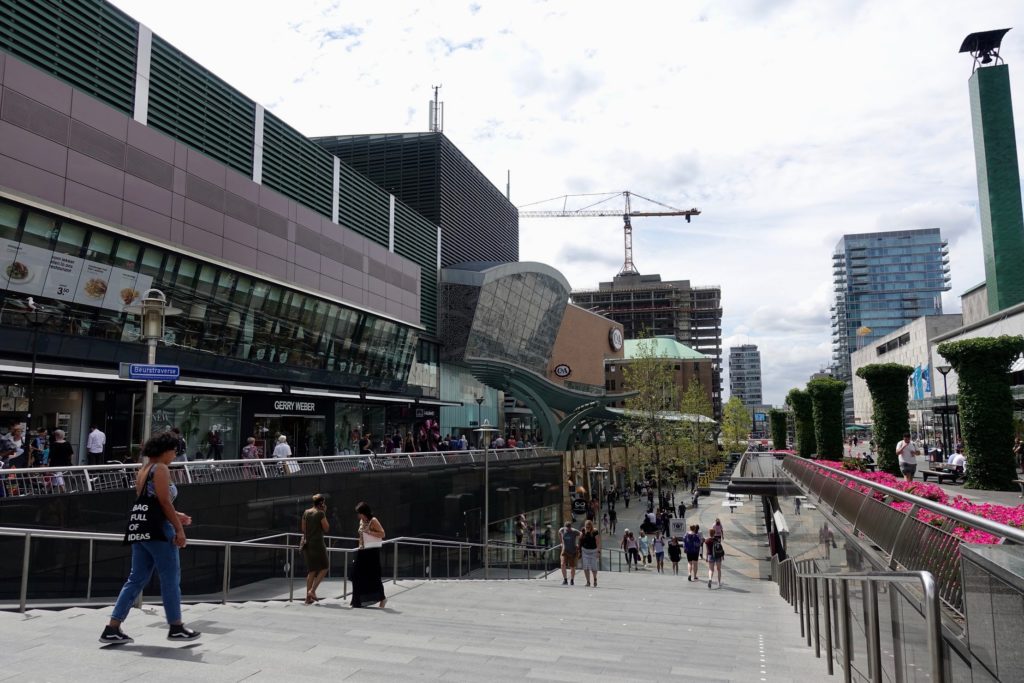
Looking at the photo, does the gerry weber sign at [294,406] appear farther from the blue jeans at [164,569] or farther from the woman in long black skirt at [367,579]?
the blue jeans at [164,569]

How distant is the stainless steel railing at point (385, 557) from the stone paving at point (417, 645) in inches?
36.3

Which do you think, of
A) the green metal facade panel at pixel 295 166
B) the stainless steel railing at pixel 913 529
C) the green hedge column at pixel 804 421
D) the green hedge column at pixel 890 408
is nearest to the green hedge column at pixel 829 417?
the green hedge column at pixel 890 408

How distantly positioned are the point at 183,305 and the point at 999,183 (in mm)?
84621

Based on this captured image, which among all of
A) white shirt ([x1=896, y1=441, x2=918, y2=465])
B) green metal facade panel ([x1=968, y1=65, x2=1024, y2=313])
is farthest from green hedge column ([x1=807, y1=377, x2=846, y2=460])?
green metal facade panel ([x1=968, y1=65, x2=1024, y2=313])

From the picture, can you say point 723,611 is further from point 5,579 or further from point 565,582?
point 5,579

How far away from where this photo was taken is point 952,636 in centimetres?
300

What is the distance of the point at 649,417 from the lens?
50375 mm

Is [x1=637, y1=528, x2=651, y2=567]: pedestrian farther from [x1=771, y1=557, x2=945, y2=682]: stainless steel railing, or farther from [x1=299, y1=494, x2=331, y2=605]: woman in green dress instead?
[x1=771, y1=557, x2=945, y2=682]: stainless steel railing

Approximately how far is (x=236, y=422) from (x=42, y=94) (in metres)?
13.3

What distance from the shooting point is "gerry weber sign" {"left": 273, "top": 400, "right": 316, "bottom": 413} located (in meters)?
29.2

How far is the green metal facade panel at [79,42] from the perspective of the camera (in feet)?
66.8

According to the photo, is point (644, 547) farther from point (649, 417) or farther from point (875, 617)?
point (649, 417)

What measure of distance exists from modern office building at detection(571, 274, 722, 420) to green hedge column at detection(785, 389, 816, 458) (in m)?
126

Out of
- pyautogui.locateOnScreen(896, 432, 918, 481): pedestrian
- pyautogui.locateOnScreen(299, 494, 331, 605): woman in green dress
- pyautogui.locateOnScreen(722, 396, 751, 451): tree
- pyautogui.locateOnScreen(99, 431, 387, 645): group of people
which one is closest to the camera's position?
pyautogui.locateOnScreen(99, 431, 387, 645): group of people
